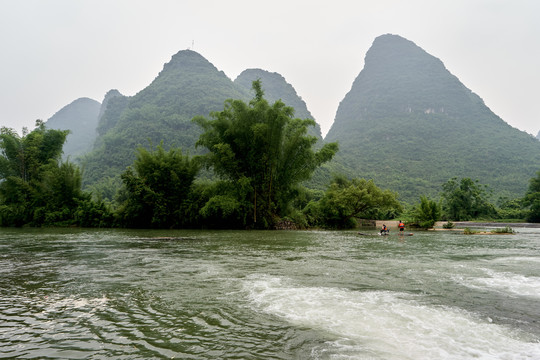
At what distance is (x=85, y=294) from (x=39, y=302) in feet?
2.04

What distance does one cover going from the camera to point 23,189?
86.1 ft

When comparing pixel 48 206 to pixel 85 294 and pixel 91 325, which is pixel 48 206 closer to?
pixel 85 294

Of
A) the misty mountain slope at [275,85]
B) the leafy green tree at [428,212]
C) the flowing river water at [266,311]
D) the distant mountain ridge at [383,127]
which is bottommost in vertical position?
the flowing river water at [266,311]

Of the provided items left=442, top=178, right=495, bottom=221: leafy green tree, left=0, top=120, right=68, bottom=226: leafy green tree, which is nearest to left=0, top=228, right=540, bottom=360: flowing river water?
left=0, top=120, right=68, bottom=226: leafy green tree

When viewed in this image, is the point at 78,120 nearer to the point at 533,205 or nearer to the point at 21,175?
the point at 21,175

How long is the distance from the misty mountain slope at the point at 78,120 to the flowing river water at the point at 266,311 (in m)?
154

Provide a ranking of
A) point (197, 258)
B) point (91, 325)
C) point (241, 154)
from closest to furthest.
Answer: point (91, 325), point (197, 258), point (241, 154)

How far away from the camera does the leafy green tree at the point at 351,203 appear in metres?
26.6

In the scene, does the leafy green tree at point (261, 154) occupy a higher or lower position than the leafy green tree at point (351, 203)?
higher

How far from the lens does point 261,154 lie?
2522 centimetres

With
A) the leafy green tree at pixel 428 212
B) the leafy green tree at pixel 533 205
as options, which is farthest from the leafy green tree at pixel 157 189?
the leafy green tree at pixel 533 205

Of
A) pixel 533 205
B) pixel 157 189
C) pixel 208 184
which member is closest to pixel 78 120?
pixel 157 189

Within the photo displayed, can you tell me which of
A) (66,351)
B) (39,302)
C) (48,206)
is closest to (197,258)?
(39,302)

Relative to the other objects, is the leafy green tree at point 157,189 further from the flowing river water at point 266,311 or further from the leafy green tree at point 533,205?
the leafy green tree at point 533,205
